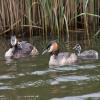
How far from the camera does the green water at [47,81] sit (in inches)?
260

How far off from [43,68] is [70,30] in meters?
3.73

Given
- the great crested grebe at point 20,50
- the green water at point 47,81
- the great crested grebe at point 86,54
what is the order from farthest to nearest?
the great crested grebe at point 20,50
the great crested grebe at point 86,54
the green water at point 47,81

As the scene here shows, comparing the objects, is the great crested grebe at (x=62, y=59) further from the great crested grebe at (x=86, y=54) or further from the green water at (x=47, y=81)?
the great crested grebe at (x=86, y=54)

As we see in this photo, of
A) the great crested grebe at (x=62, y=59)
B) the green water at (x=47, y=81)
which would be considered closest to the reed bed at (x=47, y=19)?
the great crested grebe at (x=62, y=59)

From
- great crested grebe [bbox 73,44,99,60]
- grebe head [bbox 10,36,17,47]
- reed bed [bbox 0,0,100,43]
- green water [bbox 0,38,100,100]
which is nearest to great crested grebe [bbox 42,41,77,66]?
green water [bbox 0,38,100,100]

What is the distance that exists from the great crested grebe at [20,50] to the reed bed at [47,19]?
0.97 meters

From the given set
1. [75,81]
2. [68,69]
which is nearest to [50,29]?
[68,69]

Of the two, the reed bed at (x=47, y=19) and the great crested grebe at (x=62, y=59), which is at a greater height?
the reed bed at (x=47, y=19)

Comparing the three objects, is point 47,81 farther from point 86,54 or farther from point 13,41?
point 13,41

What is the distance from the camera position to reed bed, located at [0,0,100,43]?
1161 cm

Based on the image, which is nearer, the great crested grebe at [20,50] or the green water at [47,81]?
the green water at [47,81]

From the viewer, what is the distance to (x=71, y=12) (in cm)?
1195

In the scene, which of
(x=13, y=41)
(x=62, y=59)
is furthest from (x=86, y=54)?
(x=13, y=41)

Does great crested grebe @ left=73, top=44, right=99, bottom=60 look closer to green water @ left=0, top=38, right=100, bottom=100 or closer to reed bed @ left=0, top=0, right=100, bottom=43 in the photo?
green water @ left=0, top=38, right=100, bottom=100
